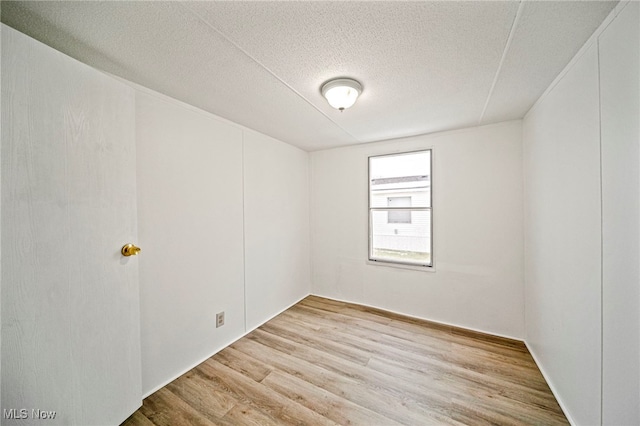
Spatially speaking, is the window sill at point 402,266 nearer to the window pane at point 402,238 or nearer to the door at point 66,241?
the window pane at point 402,238

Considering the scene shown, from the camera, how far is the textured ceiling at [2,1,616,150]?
101cm

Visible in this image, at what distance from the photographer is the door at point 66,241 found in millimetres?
1015

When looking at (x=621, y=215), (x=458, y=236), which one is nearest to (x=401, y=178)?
(x=458, y=236)

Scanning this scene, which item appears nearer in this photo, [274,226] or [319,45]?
[319,45]

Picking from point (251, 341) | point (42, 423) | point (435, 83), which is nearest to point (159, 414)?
point (42, 423)

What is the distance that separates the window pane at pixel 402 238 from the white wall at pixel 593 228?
3.79 ft

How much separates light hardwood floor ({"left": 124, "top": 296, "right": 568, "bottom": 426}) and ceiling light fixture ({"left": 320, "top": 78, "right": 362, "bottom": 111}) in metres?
2.19

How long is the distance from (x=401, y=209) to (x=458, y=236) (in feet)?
2.37

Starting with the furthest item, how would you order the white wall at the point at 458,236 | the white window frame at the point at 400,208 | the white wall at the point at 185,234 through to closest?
1. the white window frame at the point at 400,208
2. the white wall at the point at 458,236
3. the white wall at the point at 185,234

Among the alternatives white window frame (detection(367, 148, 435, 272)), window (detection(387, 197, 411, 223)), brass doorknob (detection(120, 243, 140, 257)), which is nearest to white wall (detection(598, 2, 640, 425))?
white window frame (detection(367, 148, 435, 272))

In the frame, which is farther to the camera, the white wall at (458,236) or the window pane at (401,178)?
the window pane at (401,178)

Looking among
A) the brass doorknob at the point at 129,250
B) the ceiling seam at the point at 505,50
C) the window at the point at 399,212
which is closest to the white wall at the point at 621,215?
the ceiling seam at the point at 505,50

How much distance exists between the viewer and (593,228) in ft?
3.93

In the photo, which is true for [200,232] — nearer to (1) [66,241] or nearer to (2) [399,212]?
(1) [66,241]
